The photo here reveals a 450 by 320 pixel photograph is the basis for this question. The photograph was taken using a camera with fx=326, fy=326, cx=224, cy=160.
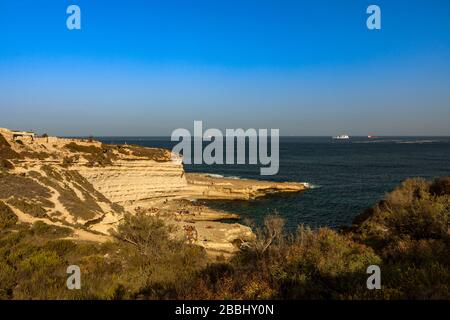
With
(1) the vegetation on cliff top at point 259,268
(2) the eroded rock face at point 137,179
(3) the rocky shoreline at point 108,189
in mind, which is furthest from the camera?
(2) the eroded rock face at point 137,179

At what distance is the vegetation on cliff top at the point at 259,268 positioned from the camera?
25.8 feet

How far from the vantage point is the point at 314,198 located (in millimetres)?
57094

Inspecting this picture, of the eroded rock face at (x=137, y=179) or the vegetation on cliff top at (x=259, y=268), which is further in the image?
the eroded rock face at (x=137, y=179)

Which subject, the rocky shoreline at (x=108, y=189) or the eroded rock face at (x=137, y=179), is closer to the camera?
the rocky shoreline at (x=108, y=189)

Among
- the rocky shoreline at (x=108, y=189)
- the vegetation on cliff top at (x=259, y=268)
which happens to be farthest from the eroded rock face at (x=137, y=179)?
the vegetation on cliff top at (x=259, y=268)

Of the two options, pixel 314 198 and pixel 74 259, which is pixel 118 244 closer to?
pixel 74 259

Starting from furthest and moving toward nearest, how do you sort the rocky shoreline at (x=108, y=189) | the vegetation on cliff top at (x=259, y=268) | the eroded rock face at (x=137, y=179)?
the eroded rock face at (x=137, y=179)
the rocky shoreline at (x=108, y=189)
the vegetation on cliff top at (x=259, y=268)

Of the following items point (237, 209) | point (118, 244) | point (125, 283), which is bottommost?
point (237, 209)

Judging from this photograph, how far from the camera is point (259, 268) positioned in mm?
10031

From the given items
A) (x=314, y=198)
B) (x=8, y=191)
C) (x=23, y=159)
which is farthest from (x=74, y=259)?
(x=314, y=198)

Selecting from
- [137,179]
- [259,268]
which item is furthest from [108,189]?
[259,268]

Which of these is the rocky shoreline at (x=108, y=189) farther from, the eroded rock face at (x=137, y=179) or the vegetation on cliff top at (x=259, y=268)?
the vegetation on cliff top at (x=259, y=268)

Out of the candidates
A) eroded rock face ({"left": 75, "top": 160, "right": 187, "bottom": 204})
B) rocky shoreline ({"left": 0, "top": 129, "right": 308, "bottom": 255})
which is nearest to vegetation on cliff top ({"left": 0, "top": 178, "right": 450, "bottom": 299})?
rocky shoreline ({"left": 0, "top": 129, "right": 308, "bottom": 255})
